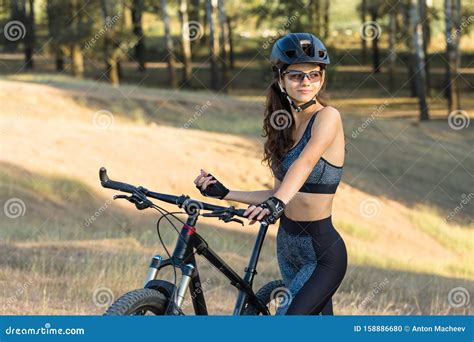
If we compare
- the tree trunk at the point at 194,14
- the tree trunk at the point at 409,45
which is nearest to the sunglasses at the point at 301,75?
the tree trunk at the point at 409,45

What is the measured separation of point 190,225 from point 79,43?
42.5 meters

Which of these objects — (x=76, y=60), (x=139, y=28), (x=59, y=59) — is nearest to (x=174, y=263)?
(x=76, y=60)

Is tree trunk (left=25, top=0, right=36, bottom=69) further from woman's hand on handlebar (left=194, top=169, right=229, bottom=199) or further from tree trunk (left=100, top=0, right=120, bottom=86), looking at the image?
woman's hand on handlebar (left=194, top=169, right=229, bottom=199)

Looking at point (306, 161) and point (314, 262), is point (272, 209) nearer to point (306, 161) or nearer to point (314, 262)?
point (306, 161)

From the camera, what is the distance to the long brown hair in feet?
17.1

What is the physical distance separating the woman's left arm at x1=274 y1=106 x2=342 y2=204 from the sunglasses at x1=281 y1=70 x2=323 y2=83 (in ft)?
0.54

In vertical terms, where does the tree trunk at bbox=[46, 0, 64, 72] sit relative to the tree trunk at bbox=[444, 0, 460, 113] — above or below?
below

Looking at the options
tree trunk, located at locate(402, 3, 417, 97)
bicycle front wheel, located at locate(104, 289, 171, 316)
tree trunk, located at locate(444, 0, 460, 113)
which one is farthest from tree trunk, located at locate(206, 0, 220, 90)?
bicycle front wheel, located at locate(104, 289, 171, 316)

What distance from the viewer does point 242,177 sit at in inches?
974

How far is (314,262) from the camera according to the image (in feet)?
17.0

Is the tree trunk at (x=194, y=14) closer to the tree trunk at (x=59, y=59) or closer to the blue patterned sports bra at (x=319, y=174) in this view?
the tree trunk at (x=59, y=59)

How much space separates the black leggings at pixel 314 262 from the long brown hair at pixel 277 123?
1.06 ft

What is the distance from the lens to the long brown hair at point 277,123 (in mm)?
5199
